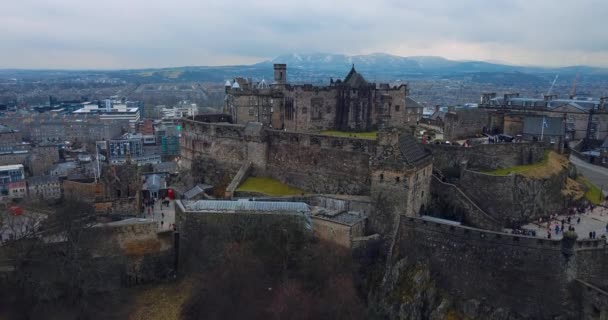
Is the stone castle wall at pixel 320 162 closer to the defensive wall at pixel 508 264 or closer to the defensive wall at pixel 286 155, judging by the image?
the defensive wall at pixel 286 155

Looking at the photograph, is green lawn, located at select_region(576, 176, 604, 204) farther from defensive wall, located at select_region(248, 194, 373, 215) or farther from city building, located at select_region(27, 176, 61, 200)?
city building, located at select_region(27, 176, 61, 200)

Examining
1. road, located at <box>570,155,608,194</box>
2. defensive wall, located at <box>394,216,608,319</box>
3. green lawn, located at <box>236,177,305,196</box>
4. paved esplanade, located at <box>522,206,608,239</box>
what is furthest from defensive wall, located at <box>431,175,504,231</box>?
road, located at <box>570,155,608,194</box>

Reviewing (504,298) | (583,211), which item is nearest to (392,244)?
(504,298)

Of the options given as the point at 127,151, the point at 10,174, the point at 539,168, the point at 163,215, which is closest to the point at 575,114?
the point at 539,168

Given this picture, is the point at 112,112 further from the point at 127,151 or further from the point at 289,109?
the point at 289,109

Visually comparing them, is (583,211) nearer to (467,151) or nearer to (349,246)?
(467,151)
